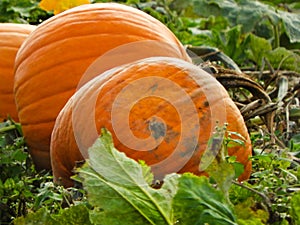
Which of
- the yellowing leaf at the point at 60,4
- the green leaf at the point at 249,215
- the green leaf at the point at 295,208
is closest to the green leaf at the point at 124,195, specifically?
the green leaf at the point at 249,215

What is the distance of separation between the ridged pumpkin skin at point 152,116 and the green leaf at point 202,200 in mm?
638

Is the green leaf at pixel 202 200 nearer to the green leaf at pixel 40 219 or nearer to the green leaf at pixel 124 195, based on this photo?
the green leaf at pixel 124 195

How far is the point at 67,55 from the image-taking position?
2293mm

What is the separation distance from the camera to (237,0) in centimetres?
460

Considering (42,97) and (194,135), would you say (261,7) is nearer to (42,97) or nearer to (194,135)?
(42,97)

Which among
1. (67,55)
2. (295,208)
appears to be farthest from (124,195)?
(67,55)

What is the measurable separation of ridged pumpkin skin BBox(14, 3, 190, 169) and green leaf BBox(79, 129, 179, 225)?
1049mm

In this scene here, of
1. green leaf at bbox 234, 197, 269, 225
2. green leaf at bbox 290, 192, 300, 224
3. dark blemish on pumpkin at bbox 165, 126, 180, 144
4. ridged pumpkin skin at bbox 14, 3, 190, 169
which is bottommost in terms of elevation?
ridged pumpkin skin at bbox 14, 3, 190, 169

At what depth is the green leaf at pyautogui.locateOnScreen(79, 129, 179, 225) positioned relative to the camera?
3.90 ft

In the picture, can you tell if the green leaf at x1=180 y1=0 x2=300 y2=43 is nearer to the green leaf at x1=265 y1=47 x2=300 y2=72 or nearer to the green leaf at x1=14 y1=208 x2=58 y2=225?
the green leaf at x1=265 y1=47 x2=300 y2=72

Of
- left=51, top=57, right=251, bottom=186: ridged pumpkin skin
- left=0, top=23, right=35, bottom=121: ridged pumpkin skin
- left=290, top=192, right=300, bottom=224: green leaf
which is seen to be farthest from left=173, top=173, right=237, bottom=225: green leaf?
left=0, top=23, right=35, bottom=121: ridged pumpkin skin

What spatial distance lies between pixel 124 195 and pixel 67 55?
1.16m

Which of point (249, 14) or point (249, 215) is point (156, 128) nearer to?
point (249, 215)

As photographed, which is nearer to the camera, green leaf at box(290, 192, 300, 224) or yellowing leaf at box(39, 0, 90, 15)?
green leaf at box(290, 192, 300, 224)
